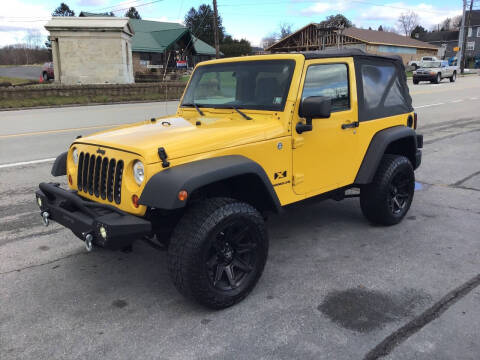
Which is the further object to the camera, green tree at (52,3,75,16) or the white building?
green tree at (52,3,75,16)

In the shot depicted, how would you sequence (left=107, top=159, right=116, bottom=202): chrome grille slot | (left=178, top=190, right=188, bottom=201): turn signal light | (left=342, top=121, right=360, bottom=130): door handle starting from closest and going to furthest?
(left=178, top=190, right=188, bottom=201): turn signal light, (left=107, top=159, right=116, bottom=202): chrome grille slot, (left=342, top=121, right=360, bottom=130): door handle

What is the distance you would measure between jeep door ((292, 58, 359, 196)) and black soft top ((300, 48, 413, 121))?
10 centimetres

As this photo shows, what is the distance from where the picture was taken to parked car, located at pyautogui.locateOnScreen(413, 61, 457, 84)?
33469 millimetres

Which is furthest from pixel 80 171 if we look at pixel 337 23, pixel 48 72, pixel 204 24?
pixel 204 24

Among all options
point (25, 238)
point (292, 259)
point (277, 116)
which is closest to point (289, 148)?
point (277, 116)

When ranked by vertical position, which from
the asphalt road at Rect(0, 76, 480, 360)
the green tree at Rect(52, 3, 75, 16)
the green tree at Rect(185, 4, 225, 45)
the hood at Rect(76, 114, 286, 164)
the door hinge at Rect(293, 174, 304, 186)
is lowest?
the asphalt road at Rect(0, 76, 480, 360)

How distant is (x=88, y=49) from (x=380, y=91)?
29.8 meters

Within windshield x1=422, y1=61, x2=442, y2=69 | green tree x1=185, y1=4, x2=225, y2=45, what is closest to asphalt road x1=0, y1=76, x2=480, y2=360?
windshield x1=422, y1=61, x2=442, y2=69

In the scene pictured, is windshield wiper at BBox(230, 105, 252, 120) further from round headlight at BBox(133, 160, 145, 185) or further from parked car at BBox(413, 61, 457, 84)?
parked car at BBox(413, 61, 457, 84)

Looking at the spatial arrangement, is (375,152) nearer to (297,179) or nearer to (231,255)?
(297,179)

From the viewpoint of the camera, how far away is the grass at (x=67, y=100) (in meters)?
20.0

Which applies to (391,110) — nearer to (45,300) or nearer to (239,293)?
(239,293)

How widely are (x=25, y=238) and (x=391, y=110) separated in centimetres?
416

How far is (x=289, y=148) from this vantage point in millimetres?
3654
